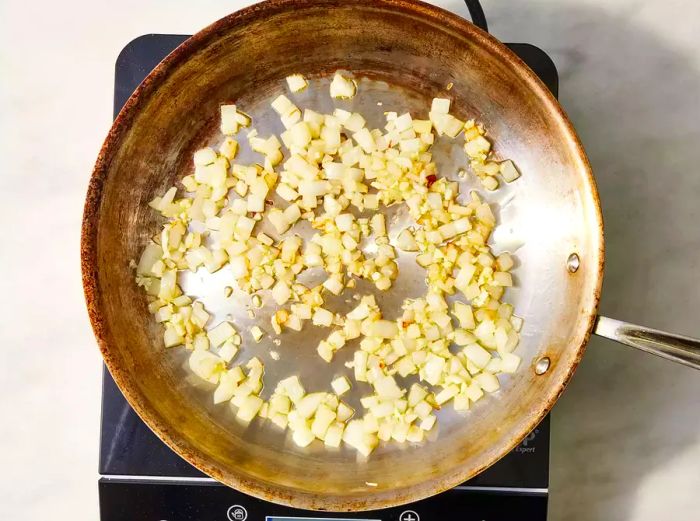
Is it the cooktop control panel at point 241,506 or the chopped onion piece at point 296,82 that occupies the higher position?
the chopped onion piece at point 296,82

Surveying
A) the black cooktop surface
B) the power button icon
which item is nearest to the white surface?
the black cooktop surface

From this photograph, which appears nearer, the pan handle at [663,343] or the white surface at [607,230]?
the pan handle at [663,343]

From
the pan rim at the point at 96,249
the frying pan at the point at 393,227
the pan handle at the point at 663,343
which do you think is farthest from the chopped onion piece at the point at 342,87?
the pan handle at the point at 663,343

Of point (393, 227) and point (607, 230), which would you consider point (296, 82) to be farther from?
point (607, 230)

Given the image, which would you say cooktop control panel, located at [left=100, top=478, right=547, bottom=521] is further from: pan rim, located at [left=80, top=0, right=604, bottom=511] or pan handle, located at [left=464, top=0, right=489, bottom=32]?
pan handle, located at [left=464, top=0, right=489, bottom=32]

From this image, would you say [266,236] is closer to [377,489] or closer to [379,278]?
[379,278]

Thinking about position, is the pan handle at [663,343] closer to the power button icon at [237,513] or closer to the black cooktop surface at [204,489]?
the black cooktop surface at [204,489]

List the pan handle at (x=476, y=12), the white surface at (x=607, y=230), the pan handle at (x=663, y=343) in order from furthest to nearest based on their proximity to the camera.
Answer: the white surface at (x=607, y=230) → the pan handle at (x=476, y=12) → the pan handle at (x=663, y=343)
